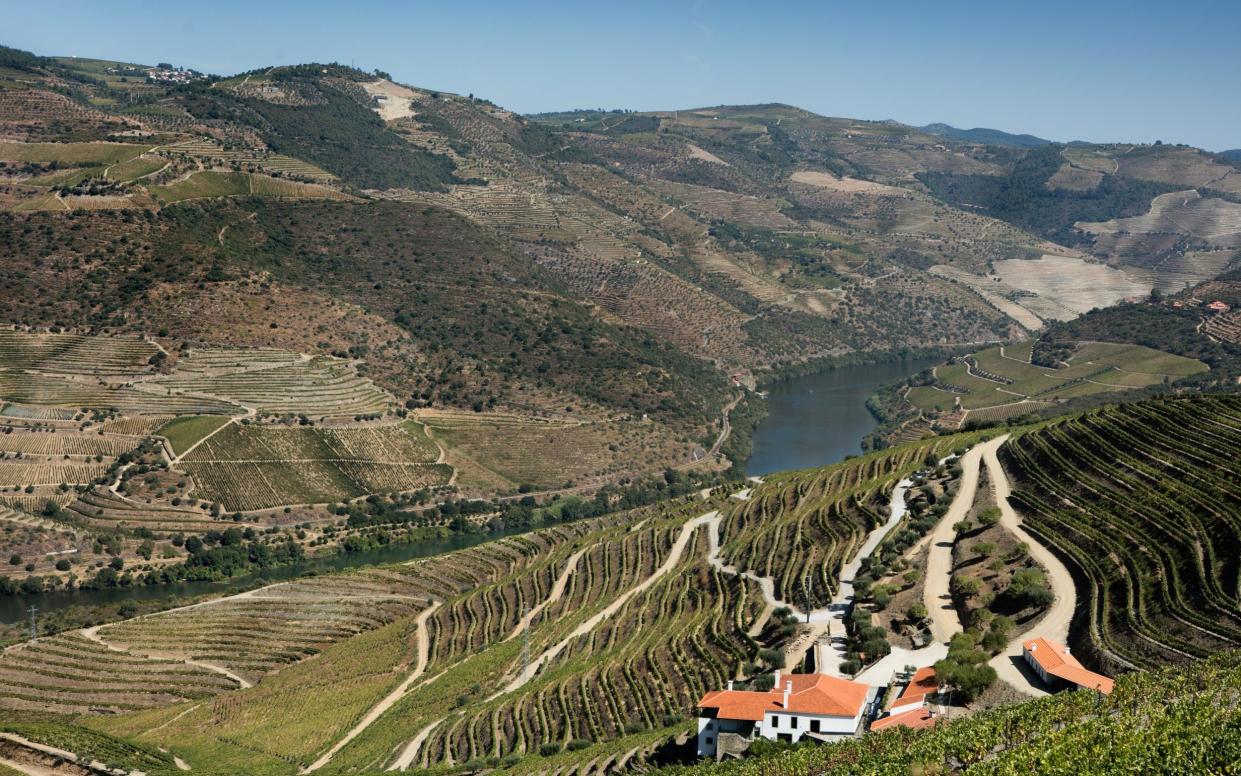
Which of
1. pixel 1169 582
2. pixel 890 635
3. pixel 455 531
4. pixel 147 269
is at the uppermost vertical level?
pixel 147 269

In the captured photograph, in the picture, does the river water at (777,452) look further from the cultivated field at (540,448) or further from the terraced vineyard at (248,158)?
the terraced vineyard at (248,158)

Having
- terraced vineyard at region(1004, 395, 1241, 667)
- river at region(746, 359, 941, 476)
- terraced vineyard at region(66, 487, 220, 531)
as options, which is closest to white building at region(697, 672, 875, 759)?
terraced vineyard at region(1004, 395, 1241, 667)

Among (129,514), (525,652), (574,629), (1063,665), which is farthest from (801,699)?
(129,514)

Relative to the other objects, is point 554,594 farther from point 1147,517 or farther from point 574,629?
point 1147,517

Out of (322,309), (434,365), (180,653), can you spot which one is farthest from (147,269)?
(180,653)

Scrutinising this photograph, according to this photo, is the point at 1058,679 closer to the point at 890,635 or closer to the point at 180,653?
the point at 890,635

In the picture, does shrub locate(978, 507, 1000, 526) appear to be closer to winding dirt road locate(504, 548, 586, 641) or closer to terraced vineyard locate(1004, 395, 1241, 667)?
terraced vineyard locate(1004, 395, 1241, 667)
